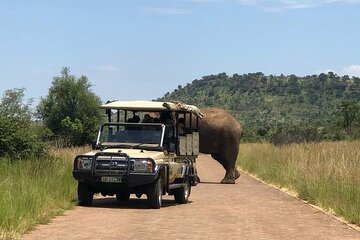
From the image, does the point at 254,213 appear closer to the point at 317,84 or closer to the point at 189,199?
the point at 189,199

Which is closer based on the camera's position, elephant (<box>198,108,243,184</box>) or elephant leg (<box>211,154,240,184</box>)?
elephant leg (<box>211,154,240,184</box>)

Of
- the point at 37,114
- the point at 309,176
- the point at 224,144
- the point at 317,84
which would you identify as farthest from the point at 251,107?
the point at 309,176

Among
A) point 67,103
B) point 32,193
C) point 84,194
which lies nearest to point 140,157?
point 84,194

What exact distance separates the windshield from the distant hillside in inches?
3024

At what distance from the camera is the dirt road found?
11.4 m

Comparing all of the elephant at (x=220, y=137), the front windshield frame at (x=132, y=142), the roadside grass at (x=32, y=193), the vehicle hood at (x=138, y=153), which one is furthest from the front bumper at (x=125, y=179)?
the elephant at (x=220, y=137)

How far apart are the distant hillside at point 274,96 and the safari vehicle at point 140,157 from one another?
248 feet

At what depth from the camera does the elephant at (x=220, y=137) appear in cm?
2883

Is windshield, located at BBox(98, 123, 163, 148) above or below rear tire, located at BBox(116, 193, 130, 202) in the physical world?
above

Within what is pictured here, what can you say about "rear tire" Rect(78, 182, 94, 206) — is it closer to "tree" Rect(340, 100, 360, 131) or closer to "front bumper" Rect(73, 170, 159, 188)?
"front bumper" Rect(73, 170, 159, 188)

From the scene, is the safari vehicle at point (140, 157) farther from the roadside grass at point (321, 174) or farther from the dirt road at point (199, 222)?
the roadside grass at point (321, 174)

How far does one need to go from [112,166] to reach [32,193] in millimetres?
2416

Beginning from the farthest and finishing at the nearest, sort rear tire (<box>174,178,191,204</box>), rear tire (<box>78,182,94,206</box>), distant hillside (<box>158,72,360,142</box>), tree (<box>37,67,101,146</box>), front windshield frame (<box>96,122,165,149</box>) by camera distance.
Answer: distant hillside (<box>158,72,360,142</box>)
tree (<box>37,67,101,146</box>)
rear tire (<box>174,178,191,204</box>)
front windshield frame (<box>96,122,165,149</box>)
rear tire (<box>78,182,94,206</box>)

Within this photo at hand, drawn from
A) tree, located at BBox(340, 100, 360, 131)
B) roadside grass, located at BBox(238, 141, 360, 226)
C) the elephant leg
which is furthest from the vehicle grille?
tree, located at BBox(340, 100, 360, 131)
